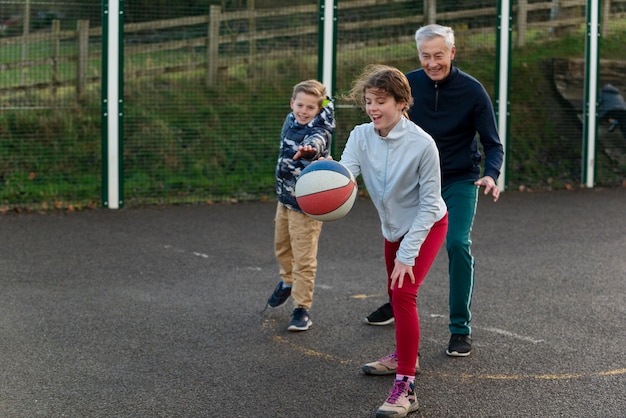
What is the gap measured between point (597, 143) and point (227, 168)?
5.90 metres

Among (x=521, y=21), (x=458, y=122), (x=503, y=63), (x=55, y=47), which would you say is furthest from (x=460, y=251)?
(x=521, y=21)

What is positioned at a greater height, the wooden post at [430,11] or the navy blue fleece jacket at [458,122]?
the wooden post at [430,11]

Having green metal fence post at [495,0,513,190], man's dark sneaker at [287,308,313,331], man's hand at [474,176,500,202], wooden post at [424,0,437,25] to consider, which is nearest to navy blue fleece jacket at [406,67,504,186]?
man's hand at [474,176,500,202]

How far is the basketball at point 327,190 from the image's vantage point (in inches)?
211

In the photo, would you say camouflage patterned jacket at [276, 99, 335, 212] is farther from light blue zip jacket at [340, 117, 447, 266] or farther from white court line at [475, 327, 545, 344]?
white court line at [475, 327, 545, 344]

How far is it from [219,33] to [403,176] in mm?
8417

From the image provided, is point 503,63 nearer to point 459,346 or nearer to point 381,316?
point 381,316

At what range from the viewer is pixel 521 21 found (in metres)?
14.9

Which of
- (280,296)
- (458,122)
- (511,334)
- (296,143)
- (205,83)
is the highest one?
(205,83)

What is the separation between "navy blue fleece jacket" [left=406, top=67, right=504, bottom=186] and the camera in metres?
6.42

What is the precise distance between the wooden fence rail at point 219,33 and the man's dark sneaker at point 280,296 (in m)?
6.05

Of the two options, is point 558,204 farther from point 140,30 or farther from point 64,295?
point 64,295

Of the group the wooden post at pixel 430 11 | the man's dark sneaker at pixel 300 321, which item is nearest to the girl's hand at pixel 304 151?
the man's dark sneaker at pixel 300 321

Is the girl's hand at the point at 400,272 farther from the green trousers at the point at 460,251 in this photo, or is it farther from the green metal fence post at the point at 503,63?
the green metal fence post at the point at 503,63
